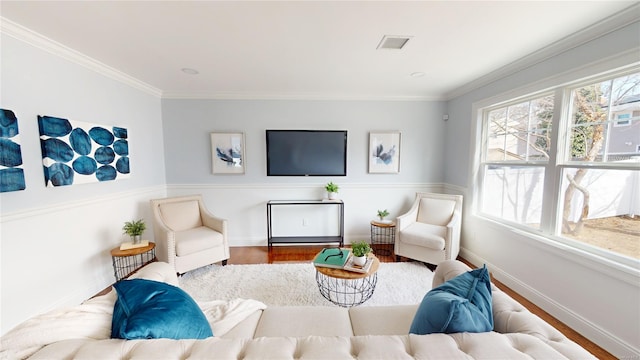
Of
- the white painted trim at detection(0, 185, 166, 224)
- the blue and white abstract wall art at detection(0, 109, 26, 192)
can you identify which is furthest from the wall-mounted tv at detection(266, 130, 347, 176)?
the blue and white abstract wall art at detection(0, 109, 26, 192)

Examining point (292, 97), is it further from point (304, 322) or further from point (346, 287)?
point (304, 322)

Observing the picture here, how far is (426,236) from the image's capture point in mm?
2908

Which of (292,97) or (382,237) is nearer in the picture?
(292,97)

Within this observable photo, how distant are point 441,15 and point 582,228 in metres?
2.16

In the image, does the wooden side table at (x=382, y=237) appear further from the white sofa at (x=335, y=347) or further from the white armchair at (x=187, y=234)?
the white sofa at (x=335, y=347)

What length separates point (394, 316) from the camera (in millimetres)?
1456

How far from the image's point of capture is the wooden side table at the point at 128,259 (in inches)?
100.0

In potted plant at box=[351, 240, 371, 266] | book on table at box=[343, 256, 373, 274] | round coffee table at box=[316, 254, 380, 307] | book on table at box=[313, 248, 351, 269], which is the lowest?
round coffee table at box=[316, 254, 380, 307]

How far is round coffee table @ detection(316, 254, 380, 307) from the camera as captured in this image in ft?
6.89

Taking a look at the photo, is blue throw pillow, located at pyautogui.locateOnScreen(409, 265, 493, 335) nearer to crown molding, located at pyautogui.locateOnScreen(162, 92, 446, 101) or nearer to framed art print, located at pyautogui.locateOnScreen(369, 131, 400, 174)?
framed art print, located at pyautogui.locateOnScreen(369, 131, 400, 174)

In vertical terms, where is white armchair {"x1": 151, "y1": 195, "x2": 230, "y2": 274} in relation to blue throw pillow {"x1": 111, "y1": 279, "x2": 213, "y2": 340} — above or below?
below

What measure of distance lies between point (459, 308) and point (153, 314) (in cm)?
120

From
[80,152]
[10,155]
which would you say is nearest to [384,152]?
[80,152]

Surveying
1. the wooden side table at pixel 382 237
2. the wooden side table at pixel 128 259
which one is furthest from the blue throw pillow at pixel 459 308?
the wooden side table at pixel 128 259
